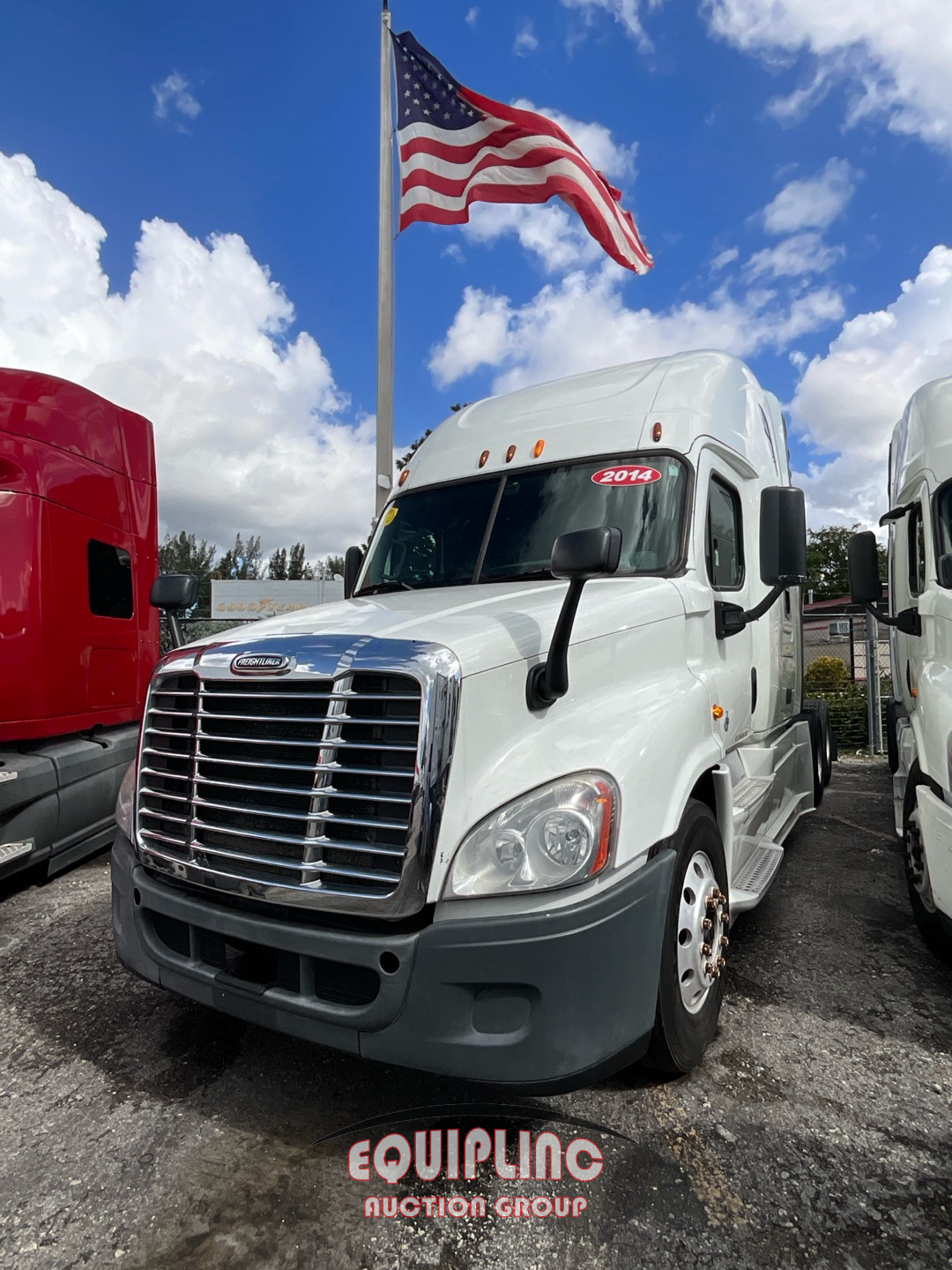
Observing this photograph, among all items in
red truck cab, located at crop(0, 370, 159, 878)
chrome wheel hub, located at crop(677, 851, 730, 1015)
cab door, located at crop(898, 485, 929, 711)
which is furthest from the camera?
red truck cab, located at crop(0, 370, 159, 878)

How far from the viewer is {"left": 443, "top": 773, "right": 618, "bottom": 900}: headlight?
2.20 meters

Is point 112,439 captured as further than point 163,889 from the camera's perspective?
Yes

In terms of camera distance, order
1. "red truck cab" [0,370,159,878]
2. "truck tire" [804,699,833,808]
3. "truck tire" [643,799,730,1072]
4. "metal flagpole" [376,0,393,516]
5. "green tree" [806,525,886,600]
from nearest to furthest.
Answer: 1. "truck tire" [643,799,730,1072]
2. "red truck cab" [0,370,159,878]
3. "truck tire" [804,699,833,808]
4. "metal flagpole" [376,0,393,516]
5. "green tree" [806,525,886,600]

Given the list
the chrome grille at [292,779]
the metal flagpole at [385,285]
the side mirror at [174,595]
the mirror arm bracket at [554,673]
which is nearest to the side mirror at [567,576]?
the mirror arm bracket at [554,673]

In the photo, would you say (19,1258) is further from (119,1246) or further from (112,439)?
(112,439)

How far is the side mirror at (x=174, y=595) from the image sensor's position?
12.4ft

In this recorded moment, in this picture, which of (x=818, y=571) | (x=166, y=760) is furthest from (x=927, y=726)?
(x=818, y=571)

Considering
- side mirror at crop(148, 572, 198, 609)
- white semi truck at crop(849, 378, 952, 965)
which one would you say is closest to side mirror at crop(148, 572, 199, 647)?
side mirror at crop(148, 572, 198, 609)

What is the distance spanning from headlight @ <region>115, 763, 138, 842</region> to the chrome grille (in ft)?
0.61

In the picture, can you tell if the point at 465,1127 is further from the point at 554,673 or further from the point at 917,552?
the point at 917,552

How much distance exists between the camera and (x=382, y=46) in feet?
30.6

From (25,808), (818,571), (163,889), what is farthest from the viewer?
(818,571)

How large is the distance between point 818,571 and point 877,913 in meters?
58.6

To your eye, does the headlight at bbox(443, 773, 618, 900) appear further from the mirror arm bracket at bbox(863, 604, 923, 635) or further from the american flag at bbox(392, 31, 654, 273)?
the american flag at bbox(392, 31, 654, 273)
